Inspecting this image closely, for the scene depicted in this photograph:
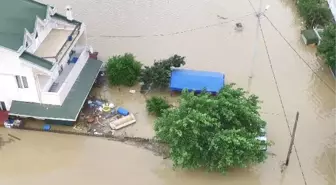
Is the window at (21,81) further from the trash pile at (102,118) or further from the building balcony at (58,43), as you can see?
the trash pile at (102,118)

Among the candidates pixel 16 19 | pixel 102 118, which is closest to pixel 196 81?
pixel 102 118

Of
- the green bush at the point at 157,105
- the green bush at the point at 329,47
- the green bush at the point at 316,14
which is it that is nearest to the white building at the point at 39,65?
the green bush at the point at 157,105

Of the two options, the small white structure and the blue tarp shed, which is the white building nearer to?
the blue tarp shed

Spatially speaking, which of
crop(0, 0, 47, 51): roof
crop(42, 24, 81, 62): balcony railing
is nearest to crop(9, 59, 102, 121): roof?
crop(42, 24, 81, 62): balcony railing

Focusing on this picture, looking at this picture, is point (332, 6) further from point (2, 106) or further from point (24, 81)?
point (2, 106)

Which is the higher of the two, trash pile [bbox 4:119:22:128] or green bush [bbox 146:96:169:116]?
green bush [bbox 146:96:169:116]

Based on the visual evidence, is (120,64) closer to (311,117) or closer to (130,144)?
(130,144)
